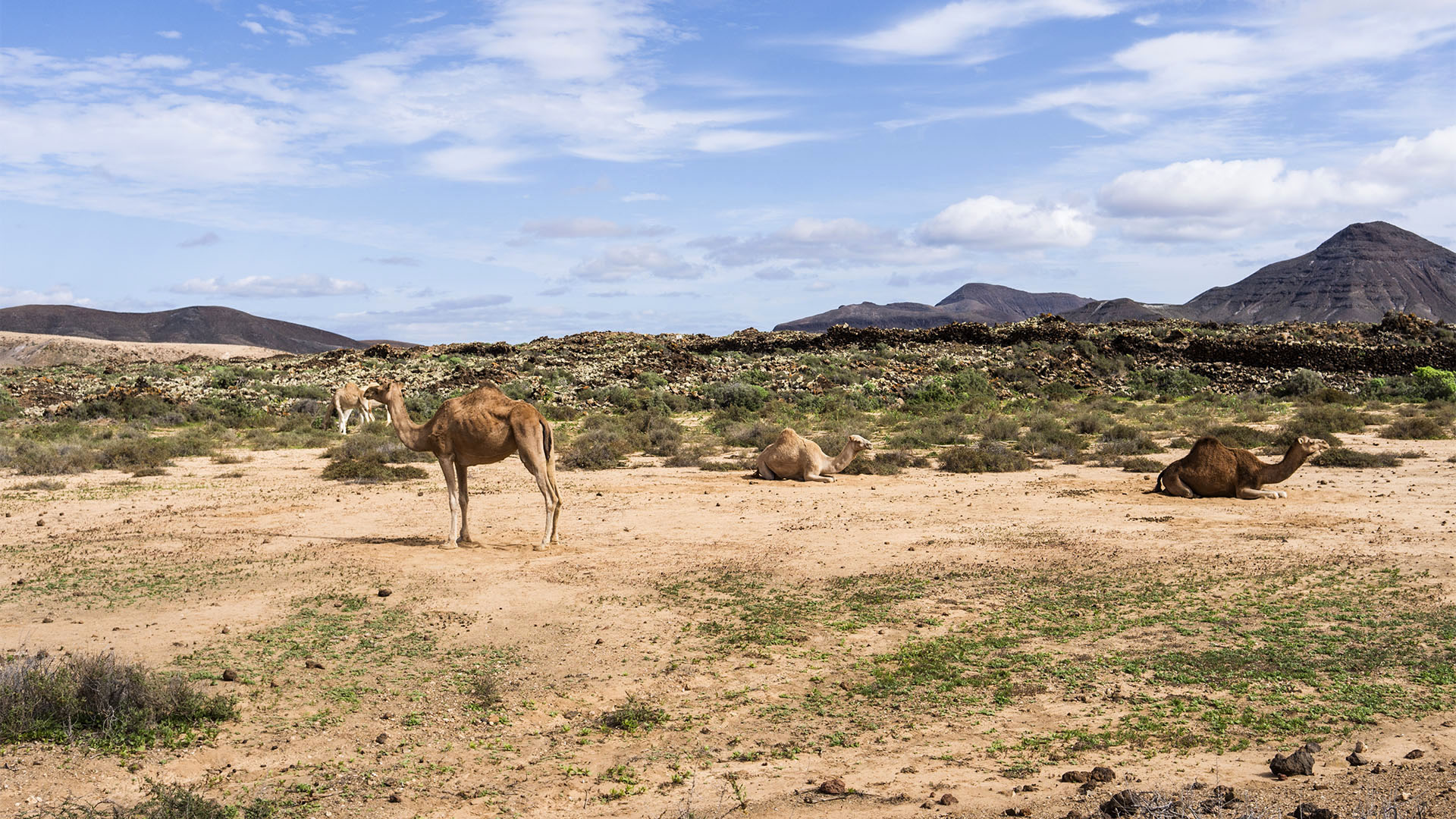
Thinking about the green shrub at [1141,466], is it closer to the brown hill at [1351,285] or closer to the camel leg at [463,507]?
the camel leg at [463,507]

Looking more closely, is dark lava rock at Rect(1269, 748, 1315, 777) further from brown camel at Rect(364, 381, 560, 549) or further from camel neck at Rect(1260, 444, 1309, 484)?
camel neck at Rect(1260, 444, 1309, 484)

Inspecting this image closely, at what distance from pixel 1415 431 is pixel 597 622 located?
21.6 m

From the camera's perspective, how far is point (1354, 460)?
19.1 metres

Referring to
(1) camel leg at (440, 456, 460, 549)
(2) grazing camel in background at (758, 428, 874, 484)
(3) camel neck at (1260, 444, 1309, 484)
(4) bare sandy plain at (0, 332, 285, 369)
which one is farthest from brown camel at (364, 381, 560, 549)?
(4) bare sandy plain at (0, 332, 285, 369)

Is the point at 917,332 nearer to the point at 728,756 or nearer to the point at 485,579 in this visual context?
the point at 485,579

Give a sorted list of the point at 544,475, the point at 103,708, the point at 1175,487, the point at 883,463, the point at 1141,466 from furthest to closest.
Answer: the point at 883,463 → the point at 1141,466 → the point at 1175,487 → the point at 544,475 → the point at 103,708

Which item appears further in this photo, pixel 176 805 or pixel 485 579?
pixel 485 579

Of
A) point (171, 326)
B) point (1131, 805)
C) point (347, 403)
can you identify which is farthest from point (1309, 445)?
point (171, 326)

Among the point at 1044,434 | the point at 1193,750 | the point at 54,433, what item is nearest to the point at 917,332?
the point at 1044,434

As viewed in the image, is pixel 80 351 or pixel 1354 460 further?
pixel 80 351

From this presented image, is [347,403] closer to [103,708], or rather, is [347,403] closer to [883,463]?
[883,463]

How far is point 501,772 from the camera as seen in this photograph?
20.2ft

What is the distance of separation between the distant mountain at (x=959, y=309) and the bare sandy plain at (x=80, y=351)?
75.6 m

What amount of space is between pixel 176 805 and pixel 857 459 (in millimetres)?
15928
